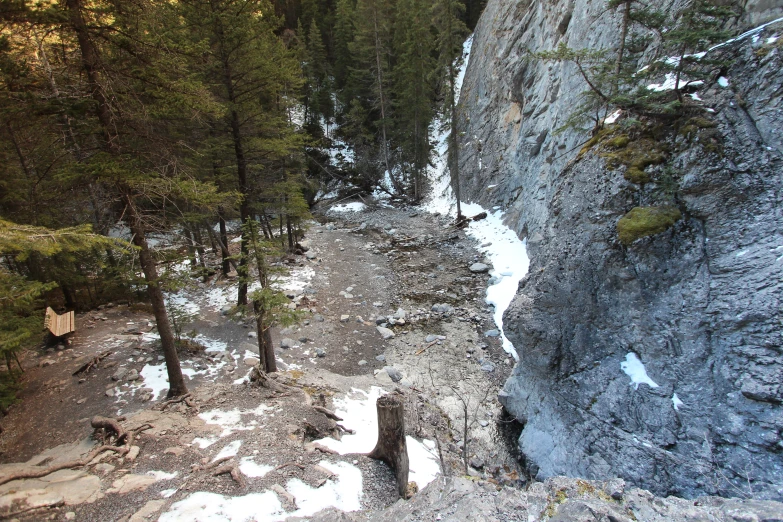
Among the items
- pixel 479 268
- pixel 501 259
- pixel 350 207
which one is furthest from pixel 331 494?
pixel 350 207

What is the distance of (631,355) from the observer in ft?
20.0

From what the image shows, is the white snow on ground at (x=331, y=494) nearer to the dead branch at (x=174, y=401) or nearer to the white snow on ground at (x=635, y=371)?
the dead branch at (x=174, y=401)

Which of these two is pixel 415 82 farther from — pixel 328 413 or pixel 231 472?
pixel 231 472

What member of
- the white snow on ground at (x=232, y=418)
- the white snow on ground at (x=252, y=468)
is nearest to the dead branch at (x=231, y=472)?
the white snow on ground at (x=252, y=468)

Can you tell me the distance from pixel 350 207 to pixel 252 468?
28281 mm

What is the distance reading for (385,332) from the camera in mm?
12453

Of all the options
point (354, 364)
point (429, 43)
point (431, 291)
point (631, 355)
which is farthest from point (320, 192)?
point (631, 355)

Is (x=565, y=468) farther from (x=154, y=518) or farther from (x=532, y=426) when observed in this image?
(x=154, y=518)

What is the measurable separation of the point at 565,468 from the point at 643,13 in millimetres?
9394

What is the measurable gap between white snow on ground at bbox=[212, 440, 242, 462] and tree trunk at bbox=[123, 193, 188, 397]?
9.13 ft

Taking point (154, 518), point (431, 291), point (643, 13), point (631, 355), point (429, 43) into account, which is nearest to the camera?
point (154, 518)

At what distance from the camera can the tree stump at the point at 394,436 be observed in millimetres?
5094

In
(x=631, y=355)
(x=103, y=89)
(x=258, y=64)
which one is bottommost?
(x=631, y=355)

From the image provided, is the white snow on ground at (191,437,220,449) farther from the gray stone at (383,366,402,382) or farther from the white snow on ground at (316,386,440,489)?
the gray stone at (383,366,402,382)
